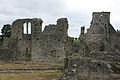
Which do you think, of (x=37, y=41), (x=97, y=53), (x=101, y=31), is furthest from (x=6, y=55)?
(x=97, y=53)

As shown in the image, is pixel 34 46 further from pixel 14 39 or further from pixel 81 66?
pixel 81 66

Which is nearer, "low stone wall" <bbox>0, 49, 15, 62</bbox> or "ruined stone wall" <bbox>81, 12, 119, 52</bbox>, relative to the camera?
"ruined stone wall" <bbox>81, 12, 119, 52</bbox>

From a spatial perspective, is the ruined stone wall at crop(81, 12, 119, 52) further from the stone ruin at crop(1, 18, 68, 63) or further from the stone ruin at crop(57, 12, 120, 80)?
the stone ruin at crop(1, 18, 68, 63)

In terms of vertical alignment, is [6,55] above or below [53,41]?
below

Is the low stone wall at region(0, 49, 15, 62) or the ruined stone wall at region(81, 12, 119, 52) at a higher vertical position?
the ruined stone wall at region(81, 12, 119, 52)

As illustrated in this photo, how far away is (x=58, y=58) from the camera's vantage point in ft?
178

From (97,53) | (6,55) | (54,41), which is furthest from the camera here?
(6,55)

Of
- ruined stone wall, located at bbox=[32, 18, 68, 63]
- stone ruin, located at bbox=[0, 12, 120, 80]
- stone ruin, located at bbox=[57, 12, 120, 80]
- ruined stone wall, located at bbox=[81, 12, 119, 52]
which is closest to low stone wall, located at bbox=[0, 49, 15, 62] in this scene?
stone ruin, located at bbox=[0, 12, 120, 80]

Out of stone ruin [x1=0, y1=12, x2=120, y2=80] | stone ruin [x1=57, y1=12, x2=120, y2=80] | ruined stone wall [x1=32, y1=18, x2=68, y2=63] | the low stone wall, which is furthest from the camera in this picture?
the low stone wall

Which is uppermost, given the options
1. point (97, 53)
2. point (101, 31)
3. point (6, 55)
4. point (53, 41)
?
point (101, 31)

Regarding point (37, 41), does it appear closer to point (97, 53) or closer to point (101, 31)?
point (101, 31)

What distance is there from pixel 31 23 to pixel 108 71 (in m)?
30.3

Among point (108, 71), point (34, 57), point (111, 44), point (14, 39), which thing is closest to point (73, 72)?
point (108, 71)

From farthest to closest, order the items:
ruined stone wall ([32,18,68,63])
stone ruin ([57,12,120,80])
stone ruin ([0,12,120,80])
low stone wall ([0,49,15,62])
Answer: low stone wall ([0,49,15,62]) < ruined stone wall ([32,18,68,63]) < stone ruin ([0,12,120,80]) < stone ruin ([57,12,120,80])
